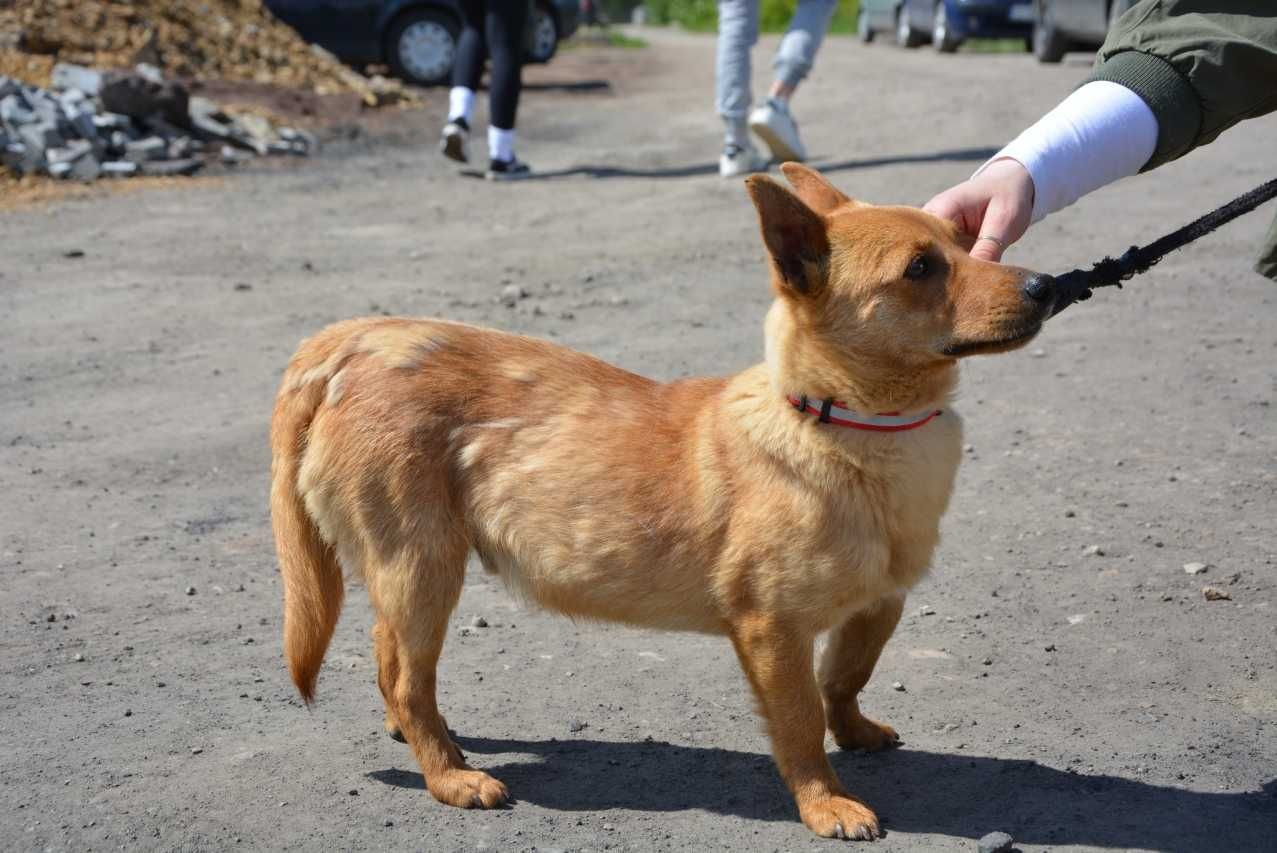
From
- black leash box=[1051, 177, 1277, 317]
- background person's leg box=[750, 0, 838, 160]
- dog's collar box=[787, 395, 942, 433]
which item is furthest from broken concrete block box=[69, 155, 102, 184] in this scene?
black leash box=[1051, 177, 1277, 317]

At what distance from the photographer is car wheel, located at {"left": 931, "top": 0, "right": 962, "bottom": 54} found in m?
21.1

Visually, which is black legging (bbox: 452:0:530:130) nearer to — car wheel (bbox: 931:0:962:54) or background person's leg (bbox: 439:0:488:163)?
background person's leg (bbox: 439:0:488:163)

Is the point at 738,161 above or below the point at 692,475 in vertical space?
below

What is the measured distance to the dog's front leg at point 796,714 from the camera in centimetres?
326

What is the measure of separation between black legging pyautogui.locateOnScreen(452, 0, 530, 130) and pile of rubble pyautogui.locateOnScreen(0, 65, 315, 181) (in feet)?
7.15

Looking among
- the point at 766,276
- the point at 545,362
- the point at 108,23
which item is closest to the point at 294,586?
the point at 545,362

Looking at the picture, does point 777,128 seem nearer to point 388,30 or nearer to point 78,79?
point 78,79

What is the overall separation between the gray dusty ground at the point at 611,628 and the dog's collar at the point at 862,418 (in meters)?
0.87

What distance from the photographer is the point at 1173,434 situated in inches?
223

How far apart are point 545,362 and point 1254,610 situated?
7.28ft

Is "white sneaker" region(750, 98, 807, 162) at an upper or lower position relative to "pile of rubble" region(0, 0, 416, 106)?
upper

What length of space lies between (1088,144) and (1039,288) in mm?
521

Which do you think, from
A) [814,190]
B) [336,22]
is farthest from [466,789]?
[336,22]

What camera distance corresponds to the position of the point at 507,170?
448 inches
